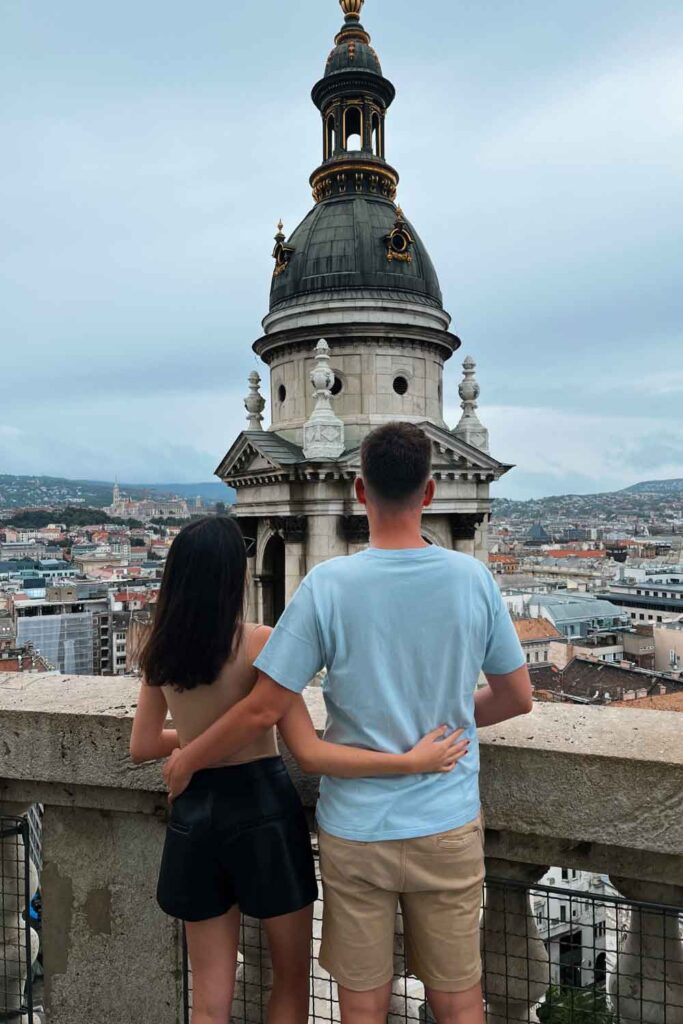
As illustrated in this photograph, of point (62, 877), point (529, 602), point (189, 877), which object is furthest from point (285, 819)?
point (529, 602)

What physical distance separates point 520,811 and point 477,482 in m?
15.2

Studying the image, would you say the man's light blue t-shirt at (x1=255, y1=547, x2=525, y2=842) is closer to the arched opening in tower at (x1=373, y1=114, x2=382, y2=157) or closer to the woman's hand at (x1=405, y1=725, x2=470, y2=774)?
the woman's hand at (x1=405, y1=725, x2=470, y2=774)

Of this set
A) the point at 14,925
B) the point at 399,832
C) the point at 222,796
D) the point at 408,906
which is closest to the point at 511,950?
the point at 408,906

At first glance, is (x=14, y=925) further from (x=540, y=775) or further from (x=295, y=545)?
(x=295, y=545)

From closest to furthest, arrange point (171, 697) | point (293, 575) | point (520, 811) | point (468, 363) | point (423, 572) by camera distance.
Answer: point (423, 572)
point (171, 697)
point (520, 811)
point (293, 575)
point (468, 363)

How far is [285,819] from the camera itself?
2281 millimetres

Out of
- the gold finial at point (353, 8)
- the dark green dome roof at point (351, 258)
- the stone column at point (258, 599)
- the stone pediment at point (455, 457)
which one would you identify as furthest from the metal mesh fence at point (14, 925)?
the gold finial at point (353, 8)

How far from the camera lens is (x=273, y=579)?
1898 centimetres

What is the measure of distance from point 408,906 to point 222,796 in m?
0.61

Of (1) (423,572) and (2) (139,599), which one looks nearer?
(1) (423,572)

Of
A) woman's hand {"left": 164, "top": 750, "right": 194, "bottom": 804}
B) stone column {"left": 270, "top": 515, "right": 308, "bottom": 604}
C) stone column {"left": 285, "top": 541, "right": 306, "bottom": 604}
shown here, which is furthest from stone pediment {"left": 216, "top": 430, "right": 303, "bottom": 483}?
woman's hand {"left": 164, "top": 750, "right": 194, "bottom": 804}

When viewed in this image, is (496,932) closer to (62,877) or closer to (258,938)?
(258,938)

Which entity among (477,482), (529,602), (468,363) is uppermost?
(468,363)

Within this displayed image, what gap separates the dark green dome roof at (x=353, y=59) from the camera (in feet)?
61.5
